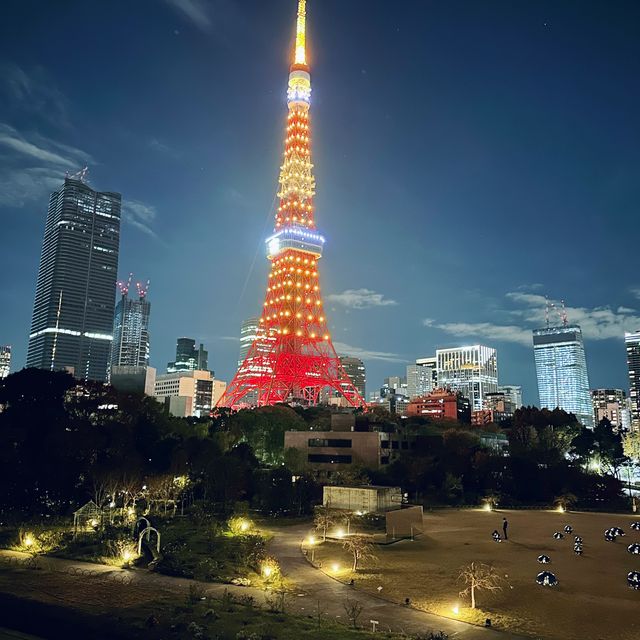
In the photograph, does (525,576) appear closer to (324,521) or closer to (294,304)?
(324,521)

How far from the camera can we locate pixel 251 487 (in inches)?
2041

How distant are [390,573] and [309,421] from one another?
60.7 m

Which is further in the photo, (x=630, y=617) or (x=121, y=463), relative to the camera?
(x=121, y=463)

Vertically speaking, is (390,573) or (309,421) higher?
(309,421)

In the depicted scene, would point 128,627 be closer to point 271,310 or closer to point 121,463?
point 121,463

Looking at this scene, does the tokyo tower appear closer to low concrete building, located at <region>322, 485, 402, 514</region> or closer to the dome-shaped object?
low concrete building, located at <region>322, 485, 402, 514</region>

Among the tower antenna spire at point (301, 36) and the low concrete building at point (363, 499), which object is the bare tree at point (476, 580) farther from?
the tower antenna spire at point (301, 36)

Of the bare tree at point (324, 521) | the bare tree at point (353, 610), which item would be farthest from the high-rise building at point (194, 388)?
the bare tree at point (353, 610)

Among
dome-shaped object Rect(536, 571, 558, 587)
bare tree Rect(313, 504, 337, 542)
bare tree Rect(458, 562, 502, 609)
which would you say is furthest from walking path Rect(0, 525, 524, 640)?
dome-shaped object Rect(536, 571, 558, 587)

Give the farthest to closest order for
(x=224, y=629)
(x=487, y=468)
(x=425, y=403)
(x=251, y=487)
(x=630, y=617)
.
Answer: (x=425, y=403), (x=487, y=468), (x=251, y=487), (x=630, y=617), (x=224, y=629)

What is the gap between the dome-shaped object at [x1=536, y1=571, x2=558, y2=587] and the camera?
84.0ft

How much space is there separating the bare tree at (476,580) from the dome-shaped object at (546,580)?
6.01 ft

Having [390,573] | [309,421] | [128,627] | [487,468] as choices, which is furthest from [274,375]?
[128,627]

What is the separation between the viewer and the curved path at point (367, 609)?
19531mm
